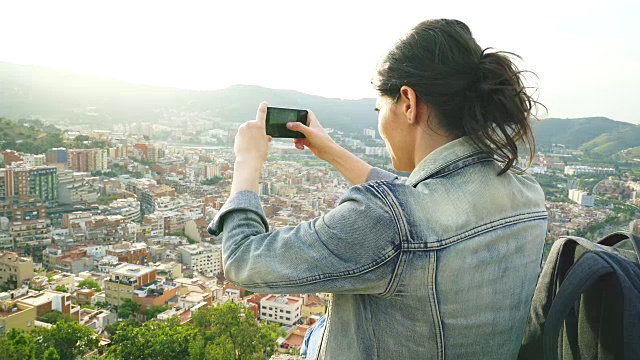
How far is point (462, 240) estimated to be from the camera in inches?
19.0

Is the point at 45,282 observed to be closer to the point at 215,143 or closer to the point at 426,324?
the point at 426,324

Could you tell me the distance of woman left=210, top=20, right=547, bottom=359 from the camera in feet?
1.54

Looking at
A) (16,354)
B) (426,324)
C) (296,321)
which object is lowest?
(296,321)

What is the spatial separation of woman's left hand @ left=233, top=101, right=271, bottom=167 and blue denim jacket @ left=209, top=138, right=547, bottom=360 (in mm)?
82

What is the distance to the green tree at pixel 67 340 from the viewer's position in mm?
7031

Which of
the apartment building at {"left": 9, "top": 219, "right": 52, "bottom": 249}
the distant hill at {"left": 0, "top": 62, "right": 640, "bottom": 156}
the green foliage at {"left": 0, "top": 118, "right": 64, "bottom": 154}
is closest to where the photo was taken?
the apartment building at {"left": 9, "top": 219, "right": 52, "bottom": 249}

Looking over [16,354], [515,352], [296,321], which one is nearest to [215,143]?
[296,321]

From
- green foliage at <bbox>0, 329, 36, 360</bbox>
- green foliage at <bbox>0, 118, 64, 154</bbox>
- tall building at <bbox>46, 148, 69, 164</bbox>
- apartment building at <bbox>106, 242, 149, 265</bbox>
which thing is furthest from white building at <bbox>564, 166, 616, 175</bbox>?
green foliage at <bbox>0, 118, 64, 154</bbox>

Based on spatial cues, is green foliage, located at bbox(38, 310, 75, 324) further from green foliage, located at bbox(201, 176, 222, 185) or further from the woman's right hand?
green foliage, located at bbox(201, 176, 222, 185)

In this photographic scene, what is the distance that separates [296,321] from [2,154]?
11.7 meters

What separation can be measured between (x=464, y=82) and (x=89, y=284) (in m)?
12.8

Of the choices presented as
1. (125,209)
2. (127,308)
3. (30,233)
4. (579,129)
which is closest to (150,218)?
(125,209)

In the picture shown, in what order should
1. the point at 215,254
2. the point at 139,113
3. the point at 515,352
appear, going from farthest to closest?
the point at 139,113 → the point at 215,254 → the point at 515,352

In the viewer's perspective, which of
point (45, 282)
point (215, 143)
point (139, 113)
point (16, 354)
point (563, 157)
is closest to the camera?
point (16, 354)
